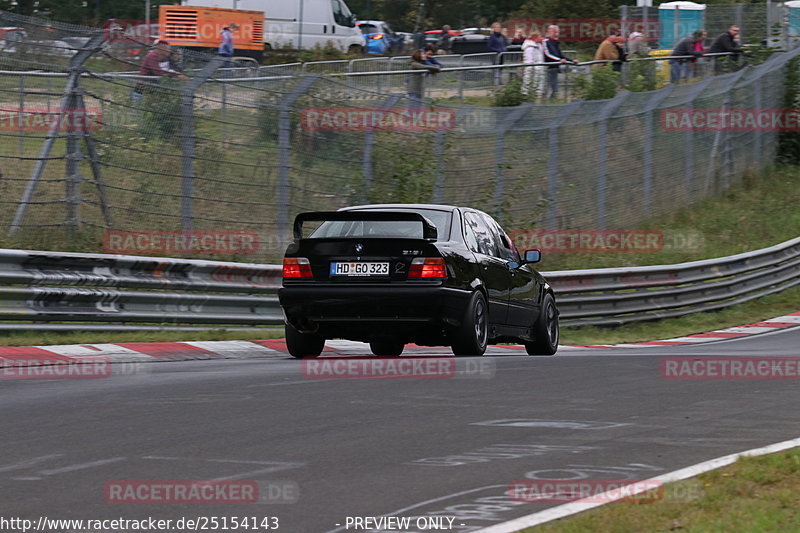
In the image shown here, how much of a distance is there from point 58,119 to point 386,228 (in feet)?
15.4

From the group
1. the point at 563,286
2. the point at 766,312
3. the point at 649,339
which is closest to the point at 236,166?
the point at 563,286

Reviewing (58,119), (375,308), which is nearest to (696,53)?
(58,119)

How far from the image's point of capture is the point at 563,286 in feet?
62.4

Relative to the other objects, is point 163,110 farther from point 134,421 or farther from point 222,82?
point 134,421

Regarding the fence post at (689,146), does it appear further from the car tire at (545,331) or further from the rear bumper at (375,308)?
the rear bumper at (375,308)

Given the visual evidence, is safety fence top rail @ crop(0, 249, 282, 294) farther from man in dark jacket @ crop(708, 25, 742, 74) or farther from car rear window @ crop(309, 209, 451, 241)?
man in dark jacket @ crop(708, 25, 742, 74)

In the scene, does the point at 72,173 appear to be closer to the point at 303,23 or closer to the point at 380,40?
the point at 303,23

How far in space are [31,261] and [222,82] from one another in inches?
157

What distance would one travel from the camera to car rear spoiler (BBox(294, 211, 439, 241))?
37.4 feet

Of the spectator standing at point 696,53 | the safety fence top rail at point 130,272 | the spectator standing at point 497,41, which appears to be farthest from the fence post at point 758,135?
the safety fence top rail at point 130,272

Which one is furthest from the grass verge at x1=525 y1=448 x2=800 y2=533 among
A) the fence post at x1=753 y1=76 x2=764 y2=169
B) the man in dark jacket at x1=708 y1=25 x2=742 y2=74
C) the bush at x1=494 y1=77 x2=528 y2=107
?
the man in dark jacket at x1=708 y1=25 x2=742 y2=74

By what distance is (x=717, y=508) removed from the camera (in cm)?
573

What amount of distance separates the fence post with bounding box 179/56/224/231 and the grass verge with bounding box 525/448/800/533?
9994 mm

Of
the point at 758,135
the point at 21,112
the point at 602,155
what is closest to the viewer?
the point at 21,112
